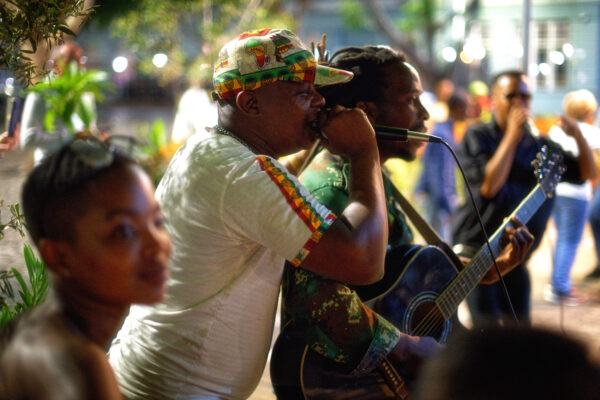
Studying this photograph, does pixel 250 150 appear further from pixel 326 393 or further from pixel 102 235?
pixel 326 393

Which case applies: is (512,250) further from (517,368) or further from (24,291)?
(24,291)

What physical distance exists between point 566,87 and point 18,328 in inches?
1057

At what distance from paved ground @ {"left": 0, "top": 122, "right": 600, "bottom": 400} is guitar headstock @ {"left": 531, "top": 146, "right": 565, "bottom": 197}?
28.5 inches

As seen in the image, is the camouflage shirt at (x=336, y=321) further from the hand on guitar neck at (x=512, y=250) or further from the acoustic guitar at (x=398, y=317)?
the hand on guitar neck at (x=512, y=250)

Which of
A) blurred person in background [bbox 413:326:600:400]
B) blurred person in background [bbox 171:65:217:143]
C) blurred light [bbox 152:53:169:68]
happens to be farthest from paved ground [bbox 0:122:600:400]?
blurred light [bbox 152:53:169:68]

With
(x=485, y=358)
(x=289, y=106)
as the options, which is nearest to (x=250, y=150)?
(x=289, y=106)

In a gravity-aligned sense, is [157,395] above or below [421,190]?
above

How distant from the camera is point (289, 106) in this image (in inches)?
91.6

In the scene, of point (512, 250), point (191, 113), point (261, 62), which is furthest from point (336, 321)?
point (191, 113)

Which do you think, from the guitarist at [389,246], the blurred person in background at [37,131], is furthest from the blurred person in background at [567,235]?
the blurred person in background at [37,131]

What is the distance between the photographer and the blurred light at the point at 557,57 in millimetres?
22997

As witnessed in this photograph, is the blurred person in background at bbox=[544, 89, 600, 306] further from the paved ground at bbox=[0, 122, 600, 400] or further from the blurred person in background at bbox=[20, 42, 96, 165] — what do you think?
the blurred person in background at bbox=[20, 42, 96, 165]

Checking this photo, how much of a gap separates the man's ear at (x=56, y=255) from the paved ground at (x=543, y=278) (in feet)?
3.48

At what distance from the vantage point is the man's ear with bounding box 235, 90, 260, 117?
89.7 inches
